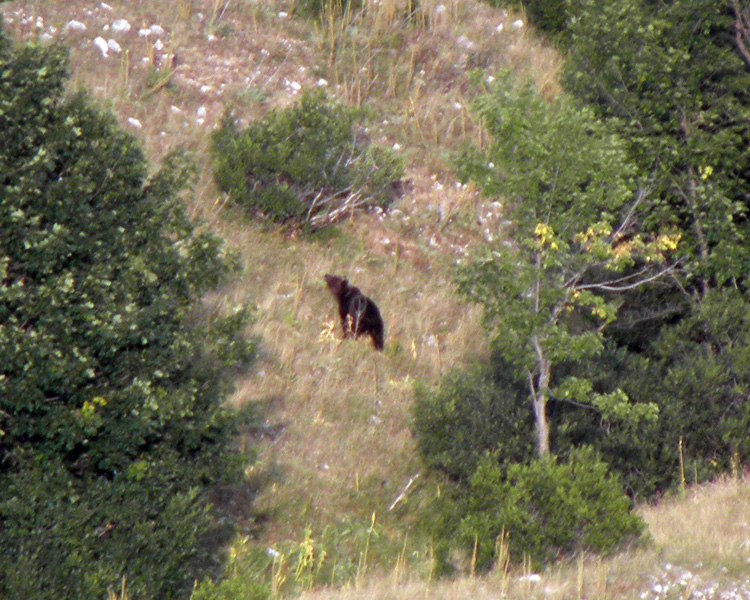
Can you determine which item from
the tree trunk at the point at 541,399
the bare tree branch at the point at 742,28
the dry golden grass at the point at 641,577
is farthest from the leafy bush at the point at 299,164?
the dry golden grass at the point at 641,577

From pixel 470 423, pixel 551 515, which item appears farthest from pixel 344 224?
pixel 551 515

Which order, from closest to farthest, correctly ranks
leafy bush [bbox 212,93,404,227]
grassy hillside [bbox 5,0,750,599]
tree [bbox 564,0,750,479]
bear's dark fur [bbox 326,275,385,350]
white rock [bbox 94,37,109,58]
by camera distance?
grassy hillside [bbox 5,0,750,599]
tree [bbox 564,0,750,479]
bear's dark fur [bbox 326,275,385,350]
leafy bush [bbox 212,93,404,227]
white rock [bbox 94,37,109,58]

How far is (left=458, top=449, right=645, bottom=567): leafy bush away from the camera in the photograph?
332 inches

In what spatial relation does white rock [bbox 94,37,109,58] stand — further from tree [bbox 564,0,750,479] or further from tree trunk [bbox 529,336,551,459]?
tree trunk [bbox 529,336,551,459]

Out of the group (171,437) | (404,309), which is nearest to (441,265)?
(404,309)

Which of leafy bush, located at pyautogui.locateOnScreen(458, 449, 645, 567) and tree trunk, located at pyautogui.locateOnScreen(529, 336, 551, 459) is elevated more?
leafy bush, located at pyautogui.locateOnScreen(458, 449, 645, 567)

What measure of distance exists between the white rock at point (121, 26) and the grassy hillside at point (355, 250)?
4 centimetres

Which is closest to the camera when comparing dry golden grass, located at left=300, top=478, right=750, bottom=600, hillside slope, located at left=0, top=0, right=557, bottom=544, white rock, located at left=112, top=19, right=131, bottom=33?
dry golden grass, located at left=300, top=478, right=750, bottom=600

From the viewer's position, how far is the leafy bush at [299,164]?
14.7 metres

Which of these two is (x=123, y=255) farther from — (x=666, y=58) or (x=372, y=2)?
(x=372, y=2)

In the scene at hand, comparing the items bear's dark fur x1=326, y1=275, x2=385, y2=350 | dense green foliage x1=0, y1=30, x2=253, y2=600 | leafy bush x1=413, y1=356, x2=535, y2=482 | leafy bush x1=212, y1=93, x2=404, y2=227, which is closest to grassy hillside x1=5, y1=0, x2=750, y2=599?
bear's dark fur x1=326, y1=275, x2=385, y2=350

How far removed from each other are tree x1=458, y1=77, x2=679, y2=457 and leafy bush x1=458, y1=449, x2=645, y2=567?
1.24m

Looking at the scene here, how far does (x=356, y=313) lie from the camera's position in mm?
13453

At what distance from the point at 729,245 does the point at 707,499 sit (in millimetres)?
4050
